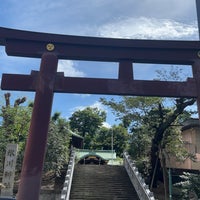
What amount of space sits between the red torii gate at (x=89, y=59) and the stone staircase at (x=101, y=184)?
11222mm

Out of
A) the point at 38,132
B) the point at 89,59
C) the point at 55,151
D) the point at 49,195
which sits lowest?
the point at 49,195

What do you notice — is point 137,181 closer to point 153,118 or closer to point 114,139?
point 153,118

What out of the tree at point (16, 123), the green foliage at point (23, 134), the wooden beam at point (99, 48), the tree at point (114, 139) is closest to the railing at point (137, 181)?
the green foliage at point (23, 134)

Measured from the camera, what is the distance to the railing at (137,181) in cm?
1468

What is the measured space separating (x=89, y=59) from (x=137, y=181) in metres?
11.8

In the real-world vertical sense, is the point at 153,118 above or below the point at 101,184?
above

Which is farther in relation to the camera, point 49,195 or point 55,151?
point 55,151

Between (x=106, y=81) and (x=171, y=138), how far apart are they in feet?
43.0

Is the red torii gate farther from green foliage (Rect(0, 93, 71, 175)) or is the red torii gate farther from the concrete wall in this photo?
the concrete wall

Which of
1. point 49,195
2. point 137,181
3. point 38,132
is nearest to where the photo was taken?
point 38,132

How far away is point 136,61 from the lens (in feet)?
23.6

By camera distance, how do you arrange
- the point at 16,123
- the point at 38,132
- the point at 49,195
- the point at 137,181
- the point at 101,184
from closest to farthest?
the point at 38,132 → the point at 49,195 → the point at 137,181 → the point at 101,184 → the point at 16,123

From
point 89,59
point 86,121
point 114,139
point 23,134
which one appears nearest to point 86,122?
point 86,121

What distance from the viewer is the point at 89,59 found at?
715cm
